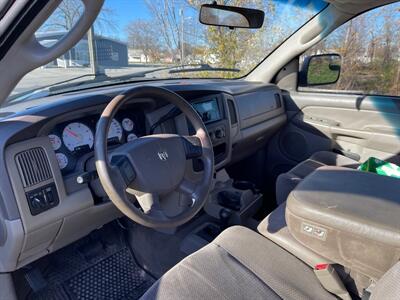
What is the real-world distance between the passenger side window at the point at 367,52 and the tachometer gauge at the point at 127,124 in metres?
1.61

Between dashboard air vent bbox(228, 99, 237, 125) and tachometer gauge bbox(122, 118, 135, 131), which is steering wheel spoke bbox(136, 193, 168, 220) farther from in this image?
dashboard air vent bbox(228, 99, 237, 125)

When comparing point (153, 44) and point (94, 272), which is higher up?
point (153, 44)

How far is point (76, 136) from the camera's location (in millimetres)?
1545

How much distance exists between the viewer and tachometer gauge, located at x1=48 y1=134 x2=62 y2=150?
144cm

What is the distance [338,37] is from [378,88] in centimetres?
48

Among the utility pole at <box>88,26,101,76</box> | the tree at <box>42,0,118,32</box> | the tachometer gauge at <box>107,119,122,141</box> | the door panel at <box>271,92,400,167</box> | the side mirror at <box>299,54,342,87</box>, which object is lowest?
the door panel at <box>271,92,400,167</box>

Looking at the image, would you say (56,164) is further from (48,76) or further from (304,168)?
(304,168)

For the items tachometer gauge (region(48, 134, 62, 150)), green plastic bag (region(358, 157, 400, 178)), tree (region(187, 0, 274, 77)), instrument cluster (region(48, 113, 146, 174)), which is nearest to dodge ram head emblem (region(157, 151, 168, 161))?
instrument cluster (region(48, 113, 146, 174))

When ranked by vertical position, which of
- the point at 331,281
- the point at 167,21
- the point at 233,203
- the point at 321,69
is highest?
the point at 167,21

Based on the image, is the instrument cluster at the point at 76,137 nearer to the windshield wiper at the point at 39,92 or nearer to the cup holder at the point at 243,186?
the windshield wiper at the point at 39,92

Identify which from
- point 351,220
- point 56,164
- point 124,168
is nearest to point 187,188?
point 124,168

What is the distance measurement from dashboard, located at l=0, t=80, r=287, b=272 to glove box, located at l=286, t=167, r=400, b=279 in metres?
0.55

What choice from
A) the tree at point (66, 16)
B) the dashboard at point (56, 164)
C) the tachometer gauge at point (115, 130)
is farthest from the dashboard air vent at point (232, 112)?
the tree at point (66, 16)

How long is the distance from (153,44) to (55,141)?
963mm
